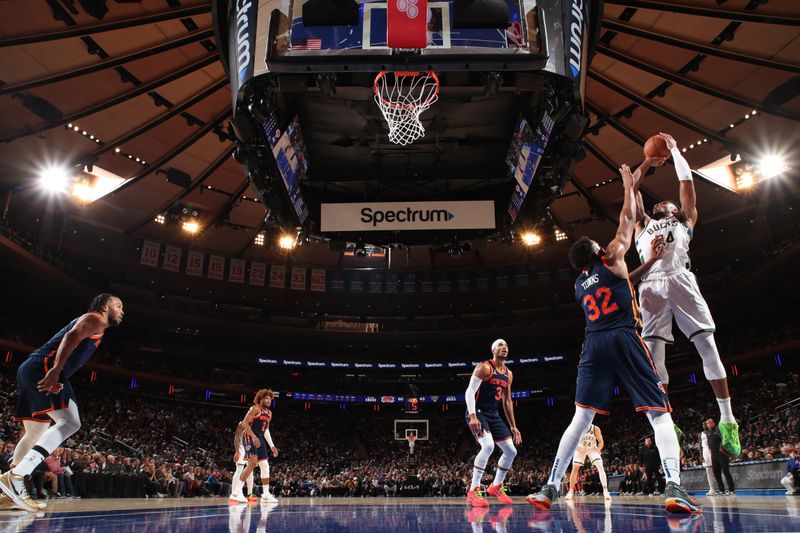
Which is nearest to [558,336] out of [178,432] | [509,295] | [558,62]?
[509,295]

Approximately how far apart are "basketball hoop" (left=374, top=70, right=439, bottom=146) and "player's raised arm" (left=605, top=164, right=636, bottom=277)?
5518 millimetres

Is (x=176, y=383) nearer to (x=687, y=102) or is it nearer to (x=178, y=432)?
(x=178, y=432)

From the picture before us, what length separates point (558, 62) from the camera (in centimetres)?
913

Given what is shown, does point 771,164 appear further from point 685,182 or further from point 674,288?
point 674,288

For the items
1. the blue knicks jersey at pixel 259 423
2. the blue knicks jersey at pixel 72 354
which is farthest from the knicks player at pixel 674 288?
the blue knicks jersey at pixel 259 423

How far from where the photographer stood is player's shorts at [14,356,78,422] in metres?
5.87

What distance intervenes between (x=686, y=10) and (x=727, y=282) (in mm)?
21507

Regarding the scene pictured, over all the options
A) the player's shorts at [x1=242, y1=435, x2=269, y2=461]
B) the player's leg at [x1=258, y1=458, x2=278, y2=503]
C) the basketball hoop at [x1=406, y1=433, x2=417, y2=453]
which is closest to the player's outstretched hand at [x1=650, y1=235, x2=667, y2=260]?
the player's shorts at [x1=242, y1=435, x2=269, y2=461]

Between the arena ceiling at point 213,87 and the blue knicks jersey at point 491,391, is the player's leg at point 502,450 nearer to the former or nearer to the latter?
the blue knicks jersey at point 491,391

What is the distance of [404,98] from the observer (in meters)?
10.5

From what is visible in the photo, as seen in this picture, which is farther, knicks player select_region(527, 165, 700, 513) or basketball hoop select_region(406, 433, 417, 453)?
basketball hoop select_region(406, 433, 417, 453)

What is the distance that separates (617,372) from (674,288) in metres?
1.34

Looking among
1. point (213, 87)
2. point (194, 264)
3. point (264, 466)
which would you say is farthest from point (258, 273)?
point (264, 466)

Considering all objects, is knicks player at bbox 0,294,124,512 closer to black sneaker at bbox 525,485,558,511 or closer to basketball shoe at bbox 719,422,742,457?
black sneaker at bbox 525,485,558,511
